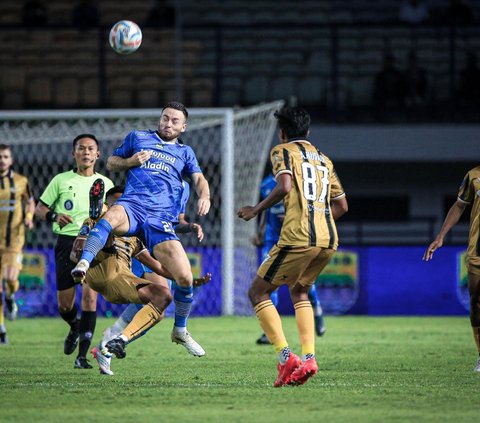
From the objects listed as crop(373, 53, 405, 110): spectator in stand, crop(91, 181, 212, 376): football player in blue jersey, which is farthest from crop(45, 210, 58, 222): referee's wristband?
crop(373, 53, 405, 110): spectator in stand

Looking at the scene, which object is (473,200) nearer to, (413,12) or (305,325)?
(305,325)

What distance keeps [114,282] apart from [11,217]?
15.8ft

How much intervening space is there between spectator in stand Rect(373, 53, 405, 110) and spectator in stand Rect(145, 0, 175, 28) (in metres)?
4.26

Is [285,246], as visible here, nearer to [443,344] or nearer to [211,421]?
[211,421]

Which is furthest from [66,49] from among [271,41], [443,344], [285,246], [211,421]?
[211,421]

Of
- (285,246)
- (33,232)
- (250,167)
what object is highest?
(285,246)

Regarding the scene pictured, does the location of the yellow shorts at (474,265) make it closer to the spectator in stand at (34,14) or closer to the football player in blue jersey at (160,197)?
the football player in blue jersey at (160,197)

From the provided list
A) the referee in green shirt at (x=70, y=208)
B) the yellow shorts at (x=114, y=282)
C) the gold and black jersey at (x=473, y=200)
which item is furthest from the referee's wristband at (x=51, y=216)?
the gold and black jersey at (x=473, y=200)

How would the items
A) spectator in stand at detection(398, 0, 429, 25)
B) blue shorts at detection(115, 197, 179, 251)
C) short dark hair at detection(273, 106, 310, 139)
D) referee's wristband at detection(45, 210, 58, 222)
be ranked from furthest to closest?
spectator in stand at detection(398, 0, 429, 25) → referee's wristband at detection(45, 210, 58, 222) → blue shorts at detection(115, 197, 179, 251) → short dark hair at detection(273, 106, 310, 139)

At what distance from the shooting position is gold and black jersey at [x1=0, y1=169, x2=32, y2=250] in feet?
43.0

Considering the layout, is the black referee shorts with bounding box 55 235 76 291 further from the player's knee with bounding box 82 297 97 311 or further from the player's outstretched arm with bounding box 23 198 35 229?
the player's outstretched arm with bounding box 23 198 35 229

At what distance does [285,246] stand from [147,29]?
1556 cm

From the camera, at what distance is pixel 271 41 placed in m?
23.3

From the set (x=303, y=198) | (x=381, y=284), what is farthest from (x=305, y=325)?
(x=381, y=284)
